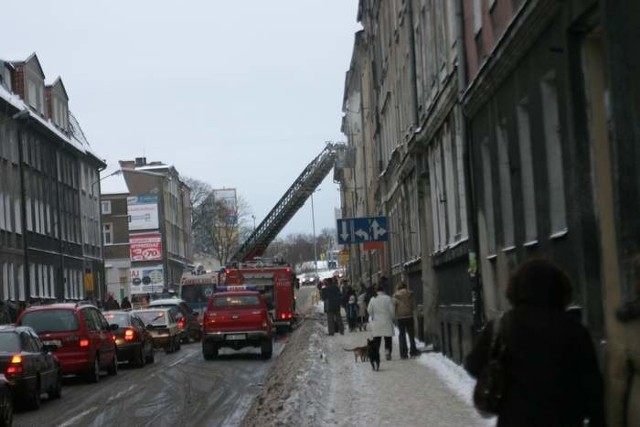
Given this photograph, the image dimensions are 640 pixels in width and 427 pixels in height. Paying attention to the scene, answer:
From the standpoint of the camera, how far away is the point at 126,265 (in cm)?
9881

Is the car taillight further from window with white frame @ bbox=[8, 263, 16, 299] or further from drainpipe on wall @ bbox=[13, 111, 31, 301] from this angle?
drainpipe on wall @ bbox=[13, 111, 31, 301]

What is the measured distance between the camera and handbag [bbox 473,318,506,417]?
620cm

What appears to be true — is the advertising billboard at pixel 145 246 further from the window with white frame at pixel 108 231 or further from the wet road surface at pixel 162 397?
the wet road surface at pixel 162 397

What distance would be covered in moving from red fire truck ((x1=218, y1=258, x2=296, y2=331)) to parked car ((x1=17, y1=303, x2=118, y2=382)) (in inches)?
822

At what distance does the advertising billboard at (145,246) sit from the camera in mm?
75125

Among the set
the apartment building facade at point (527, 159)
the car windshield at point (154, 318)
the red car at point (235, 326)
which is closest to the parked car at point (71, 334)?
the red car at point (235, 326)

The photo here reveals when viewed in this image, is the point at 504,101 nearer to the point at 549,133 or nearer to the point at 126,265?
the point at 549,133

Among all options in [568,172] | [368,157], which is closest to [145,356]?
[568,172]

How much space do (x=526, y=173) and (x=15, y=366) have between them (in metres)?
8.47

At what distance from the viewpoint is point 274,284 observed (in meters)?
46.8

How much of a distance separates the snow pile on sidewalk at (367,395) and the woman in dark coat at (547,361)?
7187 millimetres

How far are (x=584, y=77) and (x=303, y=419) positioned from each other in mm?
5131

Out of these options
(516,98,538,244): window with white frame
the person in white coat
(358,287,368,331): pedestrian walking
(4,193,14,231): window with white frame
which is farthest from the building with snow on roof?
(516,98,538,244): window with white frame

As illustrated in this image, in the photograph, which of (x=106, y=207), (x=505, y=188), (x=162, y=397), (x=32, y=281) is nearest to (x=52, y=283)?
(x=32, y=281)
